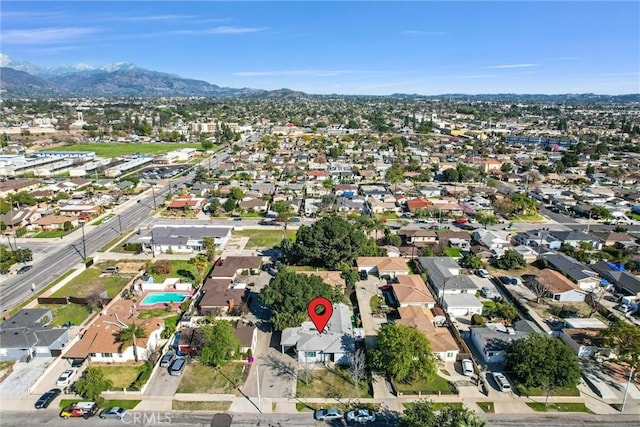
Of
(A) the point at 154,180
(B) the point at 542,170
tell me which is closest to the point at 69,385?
(A) the point at 154,180

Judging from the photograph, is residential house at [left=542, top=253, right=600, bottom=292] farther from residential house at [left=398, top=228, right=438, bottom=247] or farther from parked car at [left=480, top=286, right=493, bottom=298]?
residential house at [left=398, top=228, right=438, bottom=247]

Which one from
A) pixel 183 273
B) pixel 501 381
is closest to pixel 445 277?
pixel 501 381

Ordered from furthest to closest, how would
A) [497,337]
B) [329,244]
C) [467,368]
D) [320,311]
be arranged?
1. [329,244]
2. [320,311]
3. [497,337]
4. [467,368]

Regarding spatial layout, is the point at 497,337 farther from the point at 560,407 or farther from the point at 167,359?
the point at 167,359

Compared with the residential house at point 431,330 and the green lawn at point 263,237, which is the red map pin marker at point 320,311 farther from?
the green lawn at point 263,237

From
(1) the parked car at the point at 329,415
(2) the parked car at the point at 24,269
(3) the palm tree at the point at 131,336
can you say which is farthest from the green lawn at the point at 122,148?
(1) the parked car at the point at 329,415

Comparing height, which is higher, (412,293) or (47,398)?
(412,293)

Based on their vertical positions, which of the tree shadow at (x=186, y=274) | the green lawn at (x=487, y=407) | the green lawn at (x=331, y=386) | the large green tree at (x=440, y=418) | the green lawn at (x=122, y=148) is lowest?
the green lawn at (x=331, y=386)
